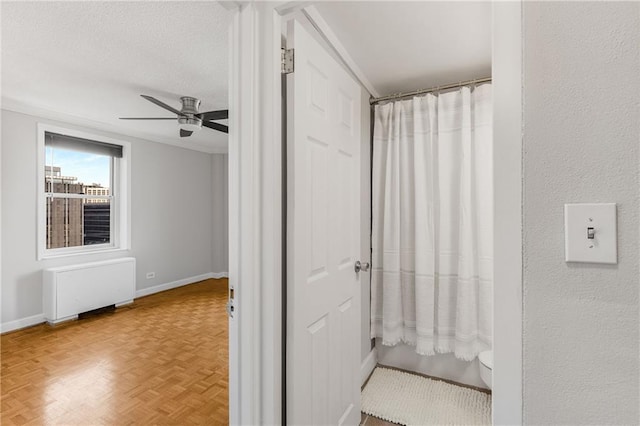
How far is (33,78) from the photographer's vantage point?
2.71 meters

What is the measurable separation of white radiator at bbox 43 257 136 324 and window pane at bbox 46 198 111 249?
17.8 inches

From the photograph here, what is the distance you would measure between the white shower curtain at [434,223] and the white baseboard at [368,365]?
0.18m

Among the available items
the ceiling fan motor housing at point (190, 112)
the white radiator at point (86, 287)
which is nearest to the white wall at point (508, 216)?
the ceiling fan motor housing at point (190, 112)

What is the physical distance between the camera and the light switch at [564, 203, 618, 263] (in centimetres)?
65

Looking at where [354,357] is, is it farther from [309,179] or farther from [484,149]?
[484,149]

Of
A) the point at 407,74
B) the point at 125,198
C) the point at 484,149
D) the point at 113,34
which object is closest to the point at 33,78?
the point at 113,34

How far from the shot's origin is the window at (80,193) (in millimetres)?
3695

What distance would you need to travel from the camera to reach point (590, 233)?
2.15 feet

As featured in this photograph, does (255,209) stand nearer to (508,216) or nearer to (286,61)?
(286,61)

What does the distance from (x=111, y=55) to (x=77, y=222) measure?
275cm

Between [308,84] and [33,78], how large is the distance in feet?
9.42

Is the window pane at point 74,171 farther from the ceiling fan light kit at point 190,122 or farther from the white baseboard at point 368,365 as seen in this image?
the white baseboard at point 368,365

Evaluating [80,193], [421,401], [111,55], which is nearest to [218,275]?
[80,193]

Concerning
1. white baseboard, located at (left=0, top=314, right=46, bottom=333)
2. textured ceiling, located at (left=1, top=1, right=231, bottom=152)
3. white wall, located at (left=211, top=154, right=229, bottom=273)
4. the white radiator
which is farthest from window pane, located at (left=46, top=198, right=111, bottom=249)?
white wall, located at (left=211, top=154, right=229, bottom=273)
